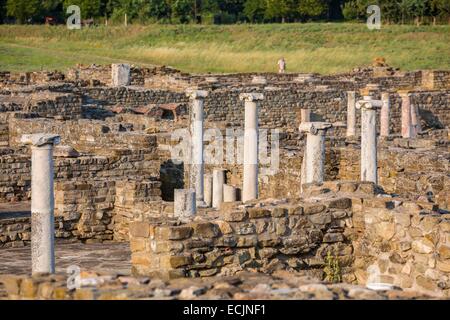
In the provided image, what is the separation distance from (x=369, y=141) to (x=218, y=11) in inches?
2990

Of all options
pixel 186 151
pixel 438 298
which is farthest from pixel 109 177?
pixel 438 298

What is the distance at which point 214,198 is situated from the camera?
982 inches

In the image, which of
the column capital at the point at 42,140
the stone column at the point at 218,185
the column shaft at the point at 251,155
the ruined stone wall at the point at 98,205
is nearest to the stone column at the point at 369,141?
the column shaft at the point at 251,155

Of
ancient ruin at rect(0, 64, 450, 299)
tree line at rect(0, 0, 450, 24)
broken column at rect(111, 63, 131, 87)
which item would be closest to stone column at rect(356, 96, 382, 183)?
ancient ruin at rect(0, 64, 450, 299)

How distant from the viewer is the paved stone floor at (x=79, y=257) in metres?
19.3

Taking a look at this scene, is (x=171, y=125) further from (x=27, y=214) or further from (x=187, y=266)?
(x=187, y=266)

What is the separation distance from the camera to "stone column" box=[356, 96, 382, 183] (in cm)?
2341

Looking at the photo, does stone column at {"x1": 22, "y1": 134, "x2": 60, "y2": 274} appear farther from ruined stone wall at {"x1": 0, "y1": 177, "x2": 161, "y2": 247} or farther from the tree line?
the tree line

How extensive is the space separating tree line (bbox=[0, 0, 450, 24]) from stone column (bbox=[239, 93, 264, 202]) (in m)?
60.2

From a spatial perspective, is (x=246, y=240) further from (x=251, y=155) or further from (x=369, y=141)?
(x=251, y=155)

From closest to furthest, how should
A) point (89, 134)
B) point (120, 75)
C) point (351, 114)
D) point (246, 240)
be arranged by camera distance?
point (246, 240) < point (89, 134) < point (351, 114) < point (120, 75)

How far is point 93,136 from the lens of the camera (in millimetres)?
29516

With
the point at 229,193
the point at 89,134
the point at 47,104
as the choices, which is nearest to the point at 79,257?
the point at 229,193

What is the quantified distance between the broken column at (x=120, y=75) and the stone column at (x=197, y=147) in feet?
58.2
